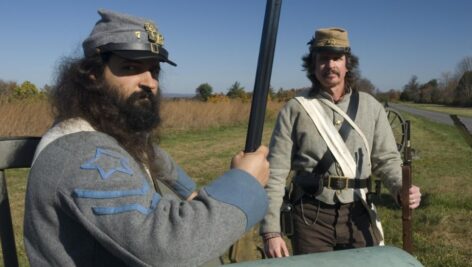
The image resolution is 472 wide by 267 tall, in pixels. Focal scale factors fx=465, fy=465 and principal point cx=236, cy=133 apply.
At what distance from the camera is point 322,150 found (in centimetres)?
265

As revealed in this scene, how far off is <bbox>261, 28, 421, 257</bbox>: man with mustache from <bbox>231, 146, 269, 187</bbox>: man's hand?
1.32 m

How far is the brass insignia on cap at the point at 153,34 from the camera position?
1.49m

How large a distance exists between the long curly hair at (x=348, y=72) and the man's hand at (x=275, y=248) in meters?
0.94

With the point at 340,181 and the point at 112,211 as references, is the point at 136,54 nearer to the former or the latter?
the point at 112,211

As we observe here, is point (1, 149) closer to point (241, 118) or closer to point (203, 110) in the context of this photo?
point (203, 110)

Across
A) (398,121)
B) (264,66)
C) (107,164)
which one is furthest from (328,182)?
(398,121)

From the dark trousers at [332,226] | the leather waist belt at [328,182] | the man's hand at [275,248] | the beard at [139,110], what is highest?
the beard at [139,110]

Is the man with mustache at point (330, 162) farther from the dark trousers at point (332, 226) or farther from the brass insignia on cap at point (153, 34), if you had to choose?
the brass insignia on cap at point (153, 34)

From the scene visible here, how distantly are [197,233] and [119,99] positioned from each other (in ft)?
1.73

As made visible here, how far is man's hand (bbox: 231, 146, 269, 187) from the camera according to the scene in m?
1.29

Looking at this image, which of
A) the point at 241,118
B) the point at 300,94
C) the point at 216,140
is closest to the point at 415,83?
the point at 241,118

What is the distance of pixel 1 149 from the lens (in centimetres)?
148

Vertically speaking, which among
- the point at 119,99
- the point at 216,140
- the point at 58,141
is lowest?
the point at 216,140

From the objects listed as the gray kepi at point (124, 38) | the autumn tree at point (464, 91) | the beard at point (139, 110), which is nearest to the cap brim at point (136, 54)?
the gray kepi at point (124, 38)
